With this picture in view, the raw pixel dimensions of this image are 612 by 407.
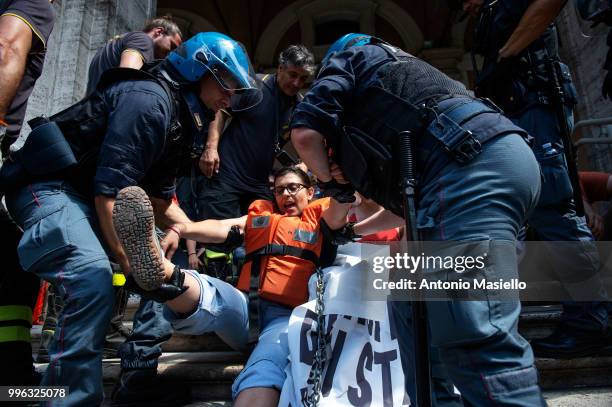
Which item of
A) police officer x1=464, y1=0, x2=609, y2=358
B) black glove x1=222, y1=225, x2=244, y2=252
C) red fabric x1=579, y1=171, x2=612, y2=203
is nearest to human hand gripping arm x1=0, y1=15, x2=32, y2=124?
black glove x1=222, y1=225, x2=244, y2=252

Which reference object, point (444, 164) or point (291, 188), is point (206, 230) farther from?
point (444, 164)

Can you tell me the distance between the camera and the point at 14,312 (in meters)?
2.17

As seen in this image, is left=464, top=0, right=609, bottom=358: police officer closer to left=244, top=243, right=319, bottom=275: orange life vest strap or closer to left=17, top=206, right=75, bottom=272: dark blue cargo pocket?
left=244, top=243, right=319, bottom=275: orange life vest strap

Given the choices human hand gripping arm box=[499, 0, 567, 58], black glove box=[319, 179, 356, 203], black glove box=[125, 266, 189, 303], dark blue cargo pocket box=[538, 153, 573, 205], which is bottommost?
black glove box=[125, 266, 189, 303]

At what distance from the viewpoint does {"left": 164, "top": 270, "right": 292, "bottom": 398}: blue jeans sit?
2.09 metres

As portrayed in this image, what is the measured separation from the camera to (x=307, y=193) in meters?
3.27

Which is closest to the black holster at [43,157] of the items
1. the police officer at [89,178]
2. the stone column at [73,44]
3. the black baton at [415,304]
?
the police officer at [89,178]

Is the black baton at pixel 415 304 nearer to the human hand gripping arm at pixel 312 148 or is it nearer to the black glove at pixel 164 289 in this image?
Answer: the human hand gripping arm at pixel 312 148

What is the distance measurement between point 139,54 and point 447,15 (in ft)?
27.4

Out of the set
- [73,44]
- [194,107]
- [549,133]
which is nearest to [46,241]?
[194,107]

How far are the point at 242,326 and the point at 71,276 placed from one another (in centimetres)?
107

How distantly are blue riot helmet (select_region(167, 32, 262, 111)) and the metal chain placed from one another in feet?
3.71

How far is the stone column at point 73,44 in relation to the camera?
183 inches

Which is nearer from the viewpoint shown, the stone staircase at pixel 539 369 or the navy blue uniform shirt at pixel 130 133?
the navy blue uniform shirt at pixel 130 133
